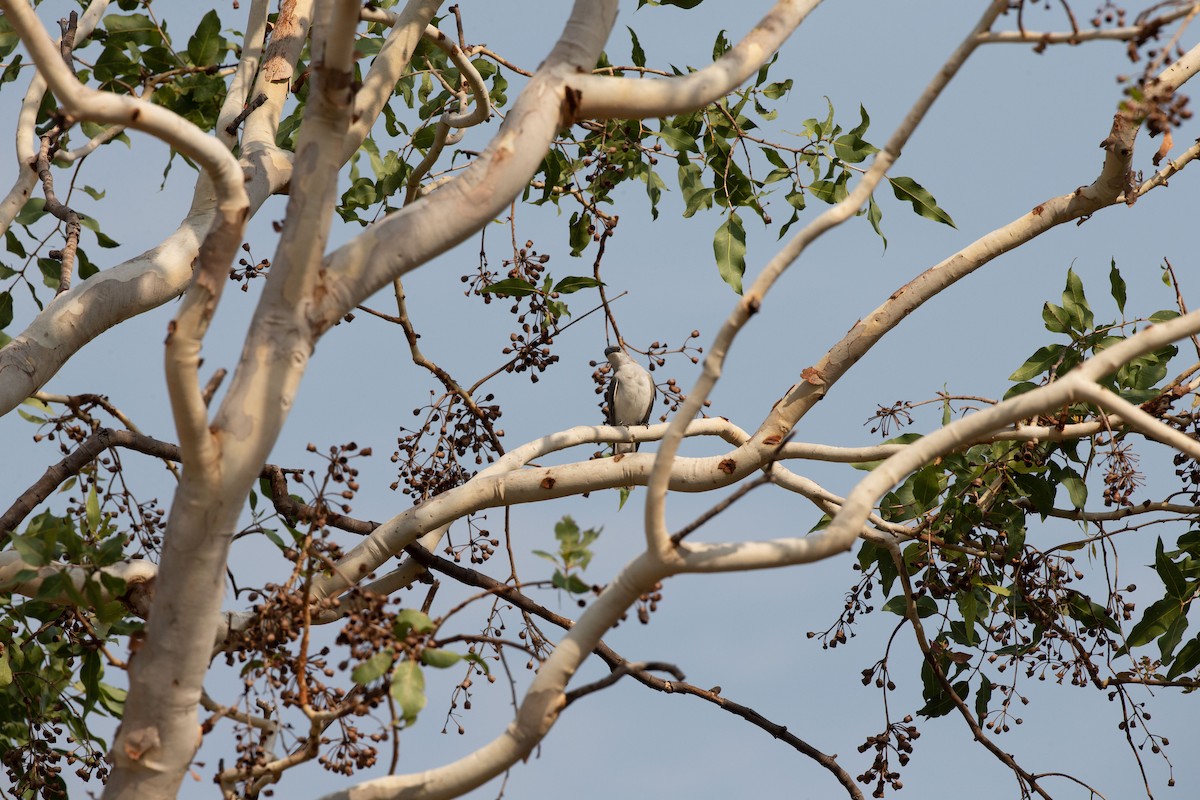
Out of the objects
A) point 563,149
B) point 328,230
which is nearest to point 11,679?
point 328,230

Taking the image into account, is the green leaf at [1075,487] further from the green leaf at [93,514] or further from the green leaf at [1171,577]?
the green leaf at [93,514]

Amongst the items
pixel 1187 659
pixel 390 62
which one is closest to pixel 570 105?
pixel 390 62

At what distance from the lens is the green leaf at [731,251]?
14.7ft

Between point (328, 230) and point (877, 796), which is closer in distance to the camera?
point (328, 230)

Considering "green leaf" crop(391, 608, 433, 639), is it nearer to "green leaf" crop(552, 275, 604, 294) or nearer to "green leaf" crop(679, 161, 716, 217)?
"green leaf" crop(552, 275, 604, 294)

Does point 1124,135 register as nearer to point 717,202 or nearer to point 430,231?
point 717,202

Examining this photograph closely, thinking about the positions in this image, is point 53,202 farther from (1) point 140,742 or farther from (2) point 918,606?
(2) point 918,606

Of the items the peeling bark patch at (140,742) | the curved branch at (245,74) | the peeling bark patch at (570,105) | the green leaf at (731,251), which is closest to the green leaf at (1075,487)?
the green leaf at (731,251)

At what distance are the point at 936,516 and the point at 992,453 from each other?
1.16ft

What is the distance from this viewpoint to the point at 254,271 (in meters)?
5.26

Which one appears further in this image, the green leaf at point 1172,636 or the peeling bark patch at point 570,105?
the green leaf at point 1172,636

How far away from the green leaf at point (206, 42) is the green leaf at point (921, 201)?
302cm

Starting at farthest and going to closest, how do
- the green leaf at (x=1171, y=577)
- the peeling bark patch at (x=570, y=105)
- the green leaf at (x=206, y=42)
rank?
the green leaf at (x=206, y=42) → the green leaf at (x=1171, y=577) → the peeling bark patch at (x=570, y=105)

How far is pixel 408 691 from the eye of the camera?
2660mm
